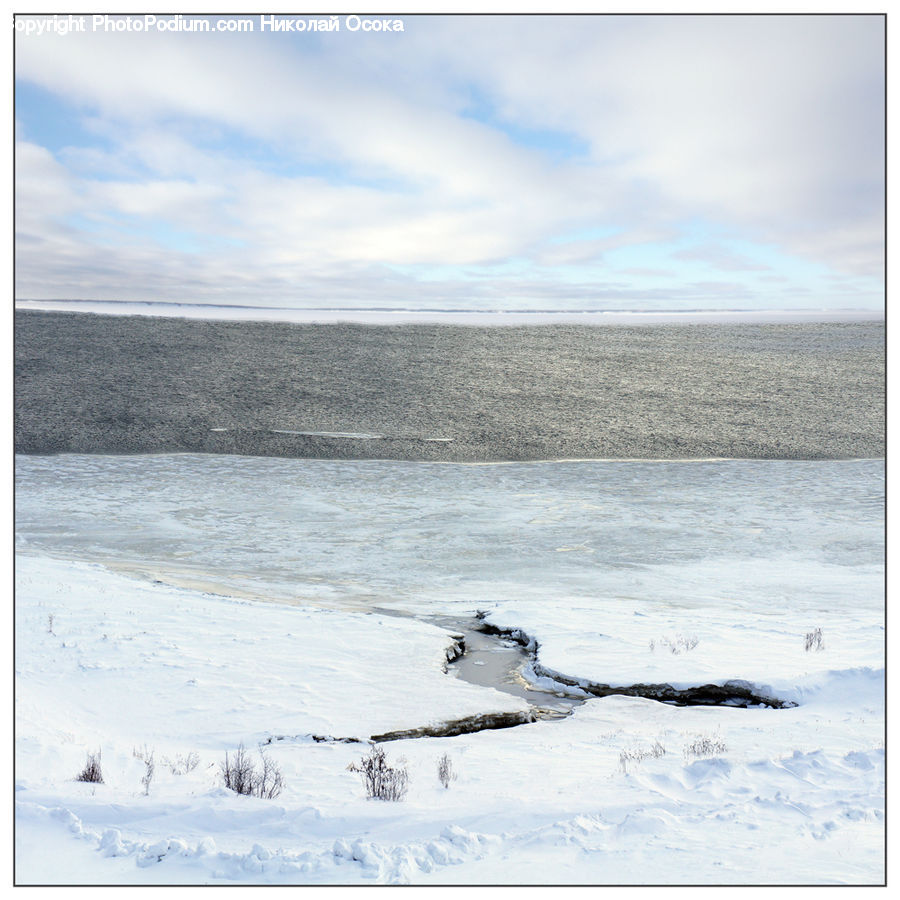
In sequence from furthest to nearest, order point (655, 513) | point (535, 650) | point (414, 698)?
1. point (655, 513)
2. point (535, 650)
3. point (414, 698)

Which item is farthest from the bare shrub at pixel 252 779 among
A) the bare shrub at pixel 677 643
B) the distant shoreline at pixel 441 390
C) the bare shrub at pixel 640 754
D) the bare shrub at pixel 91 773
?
the distant shoreline at pixel 441 390

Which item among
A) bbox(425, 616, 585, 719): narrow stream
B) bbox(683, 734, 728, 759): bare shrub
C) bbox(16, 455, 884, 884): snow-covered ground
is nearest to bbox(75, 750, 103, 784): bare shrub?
bbox(16, 455, 884, 884): snow-covered ground

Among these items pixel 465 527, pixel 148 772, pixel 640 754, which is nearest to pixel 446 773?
pixel 640 754

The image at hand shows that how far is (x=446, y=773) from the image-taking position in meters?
5.05

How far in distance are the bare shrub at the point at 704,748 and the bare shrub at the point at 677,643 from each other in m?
2.20

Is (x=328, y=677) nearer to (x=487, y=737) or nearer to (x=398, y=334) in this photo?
(x=487, y=737)

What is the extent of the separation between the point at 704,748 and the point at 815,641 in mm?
3383

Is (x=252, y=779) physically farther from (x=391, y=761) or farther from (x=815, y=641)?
(x=815, y=641)

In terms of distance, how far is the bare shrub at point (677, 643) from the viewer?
7.88 m

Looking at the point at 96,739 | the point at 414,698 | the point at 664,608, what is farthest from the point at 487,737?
the point at 664,608

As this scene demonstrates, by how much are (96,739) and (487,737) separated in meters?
2.95

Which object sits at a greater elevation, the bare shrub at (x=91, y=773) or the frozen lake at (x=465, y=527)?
the frozen lake at (x=465, y=527)

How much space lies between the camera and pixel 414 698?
6.86 m

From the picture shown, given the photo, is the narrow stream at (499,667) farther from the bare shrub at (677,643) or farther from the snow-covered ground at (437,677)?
the bare shrub at (677,643)
